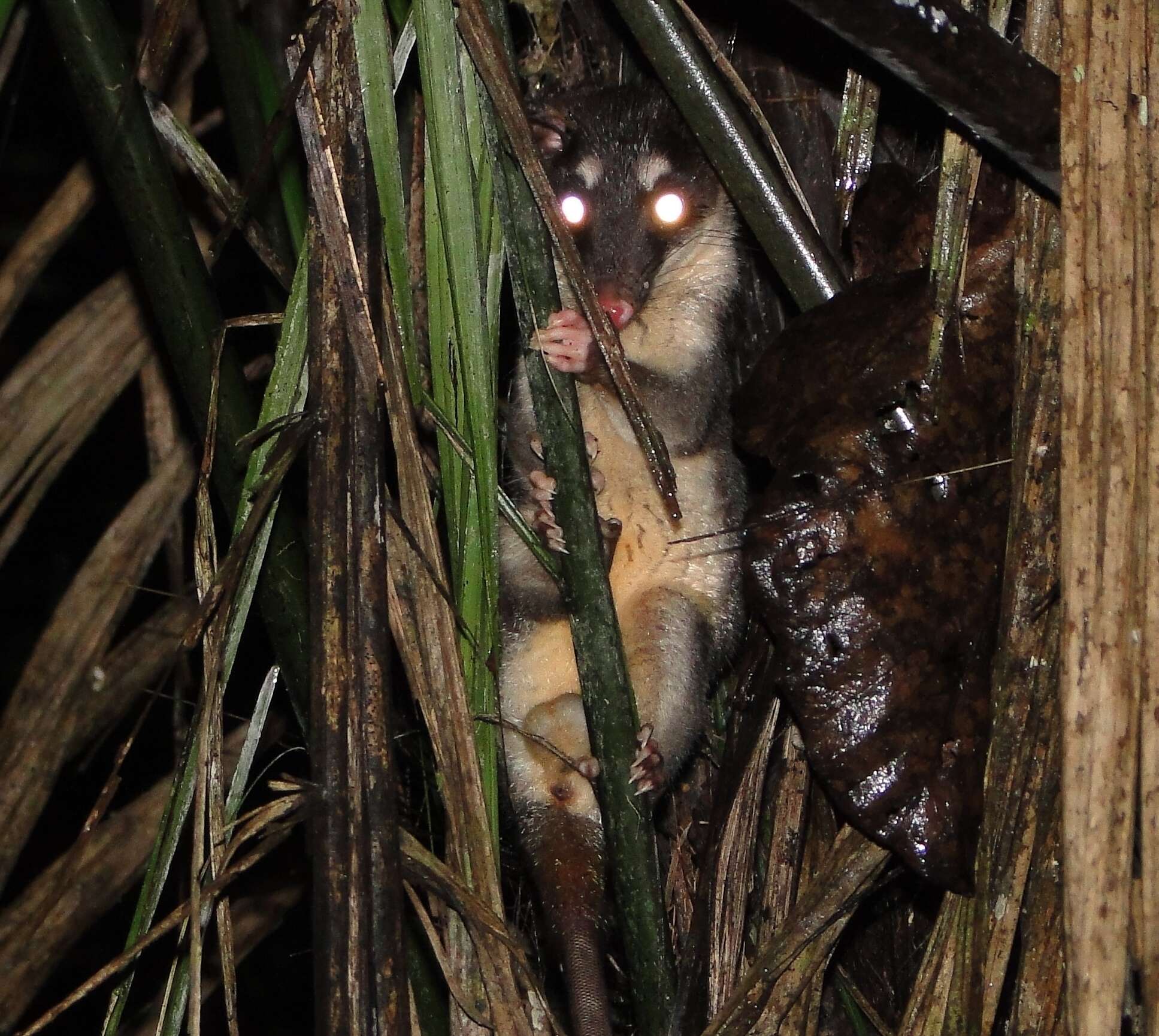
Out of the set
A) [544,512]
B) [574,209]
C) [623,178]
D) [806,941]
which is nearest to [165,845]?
[806,941]

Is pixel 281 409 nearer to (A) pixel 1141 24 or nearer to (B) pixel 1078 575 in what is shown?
(B) pixel 1078 575

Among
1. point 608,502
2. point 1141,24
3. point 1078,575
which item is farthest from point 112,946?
point 1141,24

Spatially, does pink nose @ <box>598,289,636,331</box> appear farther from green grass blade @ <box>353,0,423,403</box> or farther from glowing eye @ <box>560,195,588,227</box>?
green grass blade @ <box>353,0,423,403</box>

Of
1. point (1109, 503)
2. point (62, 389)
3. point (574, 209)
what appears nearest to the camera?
point (1109, 503)

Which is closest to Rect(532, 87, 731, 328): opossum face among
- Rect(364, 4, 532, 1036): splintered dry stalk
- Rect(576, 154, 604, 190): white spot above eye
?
Rect(576, 154, 604, 190): white spot above eye

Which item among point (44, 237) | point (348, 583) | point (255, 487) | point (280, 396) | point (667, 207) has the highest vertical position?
point (667, 207)

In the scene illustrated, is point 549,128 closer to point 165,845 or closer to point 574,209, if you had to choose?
point 574,209

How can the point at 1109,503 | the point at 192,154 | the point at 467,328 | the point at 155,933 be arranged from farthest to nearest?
the point at 192,154, the point at 467,328, the point at 155,933, the point at 1109,503
